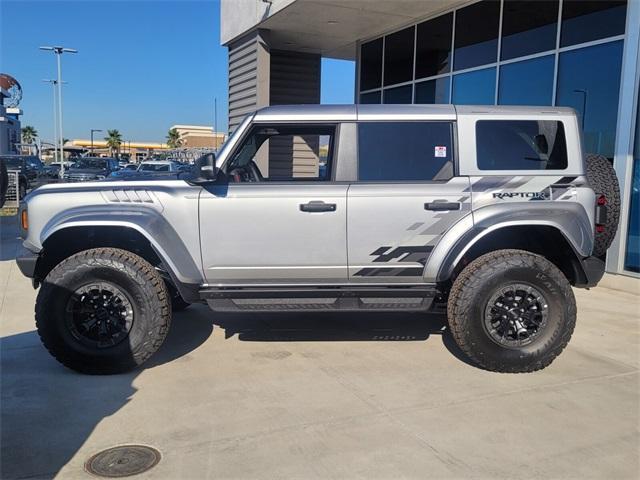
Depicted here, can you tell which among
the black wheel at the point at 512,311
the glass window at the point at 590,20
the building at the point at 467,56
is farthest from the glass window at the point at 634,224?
the black wheel at the point at 512,311

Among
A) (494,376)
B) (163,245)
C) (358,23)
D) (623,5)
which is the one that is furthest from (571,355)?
(358,23)

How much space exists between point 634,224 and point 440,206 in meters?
4.63

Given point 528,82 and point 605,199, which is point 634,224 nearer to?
point 528,82

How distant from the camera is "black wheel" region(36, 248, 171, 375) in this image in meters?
4.29

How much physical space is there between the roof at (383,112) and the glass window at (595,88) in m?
3.87

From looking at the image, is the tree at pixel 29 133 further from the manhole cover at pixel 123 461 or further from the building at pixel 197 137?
the manhole cover at pixel 123 461

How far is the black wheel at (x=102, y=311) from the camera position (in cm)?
429

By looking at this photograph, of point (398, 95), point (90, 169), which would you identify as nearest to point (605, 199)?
point (398, 95)

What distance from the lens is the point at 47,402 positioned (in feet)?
12.8

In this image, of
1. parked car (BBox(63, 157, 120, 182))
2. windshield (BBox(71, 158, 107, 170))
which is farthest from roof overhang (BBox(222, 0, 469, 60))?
windshield (BBox(71, 158, 107, 170))

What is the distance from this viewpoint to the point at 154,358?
4.82 metres

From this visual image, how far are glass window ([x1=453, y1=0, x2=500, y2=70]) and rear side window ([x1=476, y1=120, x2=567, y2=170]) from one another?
20.6 feet

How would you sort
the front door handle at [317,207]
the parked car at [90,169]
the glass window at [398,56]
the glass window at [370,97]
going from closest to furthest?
the front door handle at [317,207] < the glass window at [398,56] < the glass window at [370,97] < the parked car at [90,169]

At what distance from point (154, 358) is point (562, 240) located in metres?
3.48
